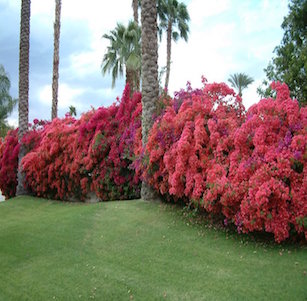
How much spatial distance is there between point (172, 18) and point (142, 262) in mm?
26354

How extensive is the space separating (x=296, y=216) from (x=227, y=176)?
1375 millimetres

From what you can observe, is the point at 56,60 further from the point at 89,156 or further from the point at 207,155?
the point at 207,155

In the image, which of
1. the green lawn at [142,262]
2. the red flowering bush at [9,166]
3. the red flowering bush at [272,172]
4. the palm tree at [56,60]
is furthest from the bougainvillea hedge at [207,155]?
the palm tree at [56,60]

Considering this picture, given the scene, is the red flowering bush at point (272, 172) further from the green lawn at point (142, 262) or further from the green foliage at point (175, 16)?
the green foliage at point (175, 16)

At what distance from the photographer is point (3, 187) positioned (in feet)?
55.0

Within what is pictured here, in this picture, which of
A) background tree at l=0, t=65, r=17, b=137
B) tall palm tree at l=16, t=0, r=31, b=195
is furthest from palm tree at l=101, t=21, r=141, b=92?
background tree at l=0, t=65, r=17, b=137

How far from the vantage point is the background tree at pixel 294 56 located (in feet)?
55.2

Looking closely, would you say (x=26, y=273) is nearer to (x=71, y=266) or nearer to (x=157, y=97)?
(x=71, y=266)

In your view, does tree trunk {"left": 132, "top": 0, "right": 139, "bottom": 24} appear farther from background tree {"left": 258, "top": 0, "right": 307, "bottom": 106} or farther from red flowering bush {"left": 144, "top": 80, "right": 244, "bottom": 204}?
red flowering bush {"left": 144, "top": 80, "right": 244, "bottom": 204}

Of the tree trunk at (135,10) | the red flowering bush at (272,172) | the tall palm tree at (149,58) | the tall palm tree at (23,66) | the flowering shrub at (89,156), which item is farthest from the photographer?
the tree trunk at (135,10)

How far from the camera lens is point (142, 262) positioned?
20.1 ft

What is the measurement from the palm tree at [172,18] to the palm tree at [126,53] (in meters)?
6.28

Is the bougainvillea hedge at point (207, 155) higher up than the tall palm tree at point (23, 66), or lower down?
lower down

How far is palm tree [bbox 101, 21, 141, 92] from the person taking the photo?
20622mm
